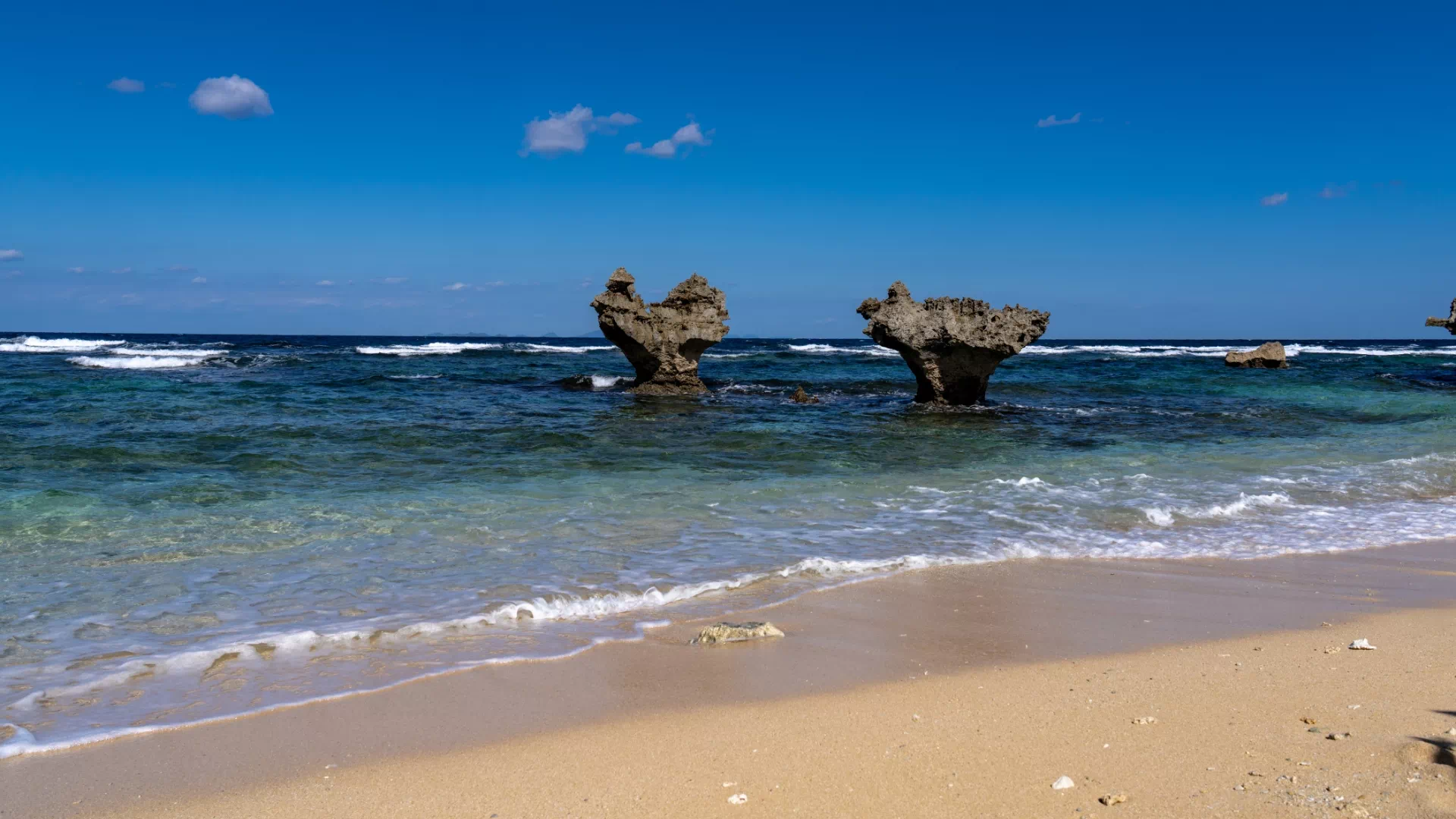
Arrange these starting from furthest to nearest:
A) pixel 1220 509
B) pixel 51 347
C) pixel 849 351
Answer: pixel 849 351, pixel 51 347, pixel 1220 509

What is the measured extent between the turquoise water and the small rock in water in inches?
19.5

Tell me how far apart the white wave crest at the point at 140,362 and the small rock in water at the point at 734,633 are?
28.2m

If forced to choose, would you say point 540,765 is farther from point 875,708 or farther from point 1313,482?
point 1313,482

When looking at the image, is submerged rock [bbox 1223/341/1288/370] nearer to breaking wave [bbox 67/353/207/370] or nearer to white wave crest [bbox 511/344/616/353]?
white wave crest [bbox 511/344/616/353]

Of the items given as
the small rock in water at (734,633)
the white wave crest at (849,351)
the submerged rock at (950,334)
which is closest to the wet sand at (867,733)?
the small rock in water at (734,633)

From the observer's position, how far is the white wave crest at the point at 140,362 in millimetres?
27625

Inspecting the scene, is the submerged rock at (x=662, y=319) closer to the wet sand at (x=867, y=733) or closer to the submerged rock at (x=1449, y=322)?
the wet sand at (x=867, y=733)

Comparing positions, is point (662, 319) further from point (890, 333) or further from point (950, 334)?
point (950, 334)

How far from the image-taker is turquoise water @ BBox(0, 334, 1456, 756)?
4434mm

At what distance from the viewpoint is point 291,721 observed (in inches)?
139

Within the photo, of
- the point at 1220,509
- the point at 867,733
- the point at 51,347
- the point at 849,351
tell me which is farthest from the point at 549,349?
the point at 867,733

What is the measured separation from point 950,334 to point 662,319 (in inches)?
247

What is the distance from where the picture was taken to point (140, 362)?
30.1 meters

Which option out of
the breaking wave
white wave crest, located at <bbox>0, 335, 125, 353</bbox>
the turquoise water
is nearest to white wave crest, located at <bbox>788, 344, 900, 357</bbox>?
the breaking wave
